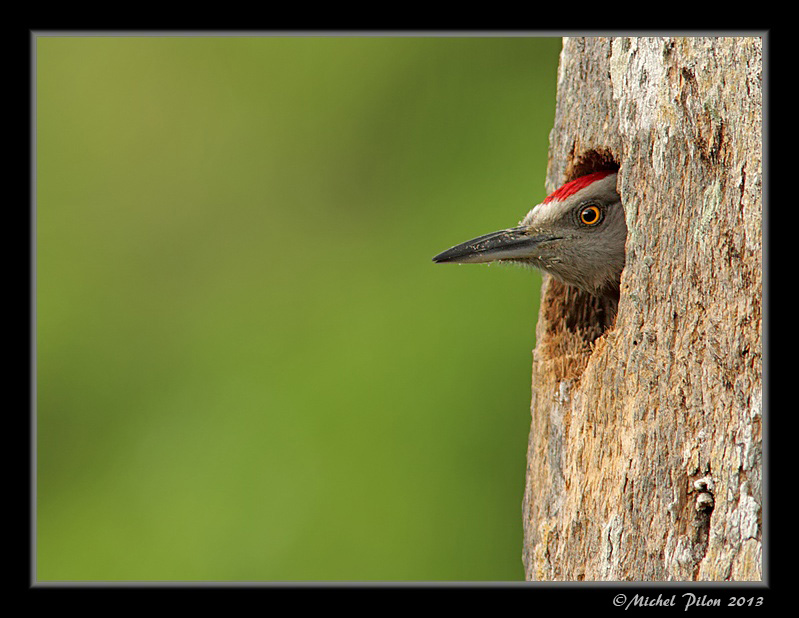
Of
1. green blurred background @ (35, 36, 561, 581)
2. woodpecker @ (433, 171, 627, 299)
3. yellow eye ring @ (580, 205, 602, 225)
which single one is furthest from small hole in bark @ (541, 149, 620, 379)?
green blurred background @ (35, 36, 561, 581)

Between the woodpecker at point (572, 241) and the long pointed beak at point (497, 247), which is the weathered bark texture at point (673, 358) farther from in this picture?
the long pointed beak at point (497, 247)

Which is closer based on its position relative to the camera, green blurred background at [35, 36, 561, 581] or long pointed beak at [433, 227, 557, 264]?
long pointed beak at [433, 227, 557, 264]

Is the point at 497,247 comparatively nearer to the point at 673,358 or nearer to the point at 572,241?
the point at 572,241

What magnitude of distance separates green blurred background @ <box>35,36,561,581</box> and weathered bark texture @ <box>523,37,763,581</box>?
197 centimetres

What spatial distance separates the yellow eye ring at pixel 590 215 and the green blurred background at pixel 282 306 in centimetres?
144

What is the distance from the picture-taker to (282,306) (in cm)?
666

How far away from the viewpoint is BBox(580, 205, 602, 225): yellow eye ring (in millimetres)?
4660

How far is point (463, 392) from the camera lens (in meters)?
6.11

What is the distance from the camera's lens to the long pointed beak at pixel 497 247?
4629 millimetres

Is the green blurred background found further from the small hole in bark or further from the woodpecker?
the woodpecker

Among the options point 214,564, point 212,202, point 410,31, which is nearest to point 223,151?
point 212,202

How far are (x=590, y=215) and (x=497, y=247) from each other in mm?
445
